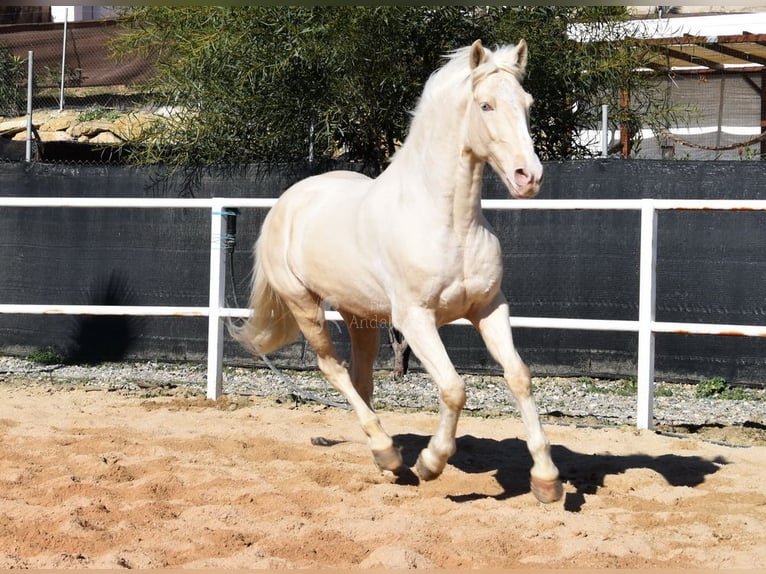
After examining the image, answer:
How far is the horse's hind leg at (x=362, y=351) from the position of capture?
5082 mm

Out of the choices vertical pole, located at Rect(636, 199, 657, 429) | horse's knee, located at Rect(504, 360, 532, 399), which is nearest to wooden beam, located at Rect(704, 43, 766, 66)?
vertical pole, located at Rect(636, 199, 657, 429)

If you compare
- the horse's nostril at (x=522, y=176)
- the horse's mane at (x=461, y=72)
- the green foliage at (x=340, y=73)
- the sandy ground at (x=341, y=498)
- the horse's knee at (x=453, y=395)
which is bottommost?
the sandy ground at (x=341, y=498)

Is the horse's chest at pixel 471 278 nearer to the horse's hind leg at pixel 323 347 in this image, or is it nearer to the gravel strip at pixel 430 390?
the horse's hind leg at pixel 323 347

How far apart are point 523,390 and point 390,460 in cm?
73

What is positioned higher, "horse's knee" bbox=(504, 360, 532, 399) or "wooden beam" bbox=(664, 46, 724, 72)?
"wooden beam" bbox=(664, 46, 724, 72)

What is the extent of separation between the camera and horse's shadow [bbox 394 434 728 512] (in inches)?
172

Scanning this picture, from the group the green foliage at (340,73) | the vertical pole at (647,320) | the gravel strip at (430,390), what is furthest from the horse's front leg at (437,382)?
the green foliage at (340,73)

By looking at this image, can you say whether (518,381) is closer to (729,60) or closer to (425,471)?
(425,471)

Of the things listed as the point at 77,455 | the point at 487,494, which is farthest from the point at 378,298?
the point at 77,455

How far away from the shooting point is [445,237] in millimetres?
3928

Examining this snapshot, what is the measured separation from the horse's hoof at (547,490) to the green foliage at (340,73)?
4.73 m

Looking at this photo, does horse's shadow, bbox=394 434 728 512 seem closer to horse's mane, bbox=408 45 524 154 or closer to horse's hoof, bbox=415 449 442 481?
horse's hoof, bbox=415 449 442 481

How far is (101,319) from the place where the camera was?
8.86 m

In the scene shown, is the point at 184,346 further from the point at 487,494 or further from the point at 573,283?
the point at 487,494
